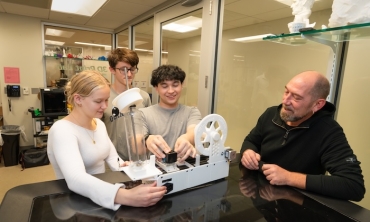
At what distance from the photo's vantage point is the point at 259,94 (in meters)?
2.26

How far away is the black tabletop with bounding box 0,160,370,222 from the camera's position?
0.69m

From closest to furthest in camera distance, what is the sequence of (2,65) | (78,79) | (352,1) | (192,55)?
(352,1) → (78,79) → (192,55) → (2,65)

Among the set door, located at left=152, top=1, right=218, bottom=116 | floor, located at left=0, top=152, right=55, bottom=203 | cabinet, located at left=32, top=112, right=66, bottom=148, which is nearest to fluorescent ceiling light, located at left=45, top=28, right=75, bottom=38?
cabinet, located at left=32, top=112, right=66, bottom=148

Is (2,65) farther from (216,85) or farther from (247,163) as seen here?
(247,163)

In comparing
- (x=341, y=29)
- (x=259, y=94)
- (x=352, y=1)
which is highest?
(x=352, y=1)

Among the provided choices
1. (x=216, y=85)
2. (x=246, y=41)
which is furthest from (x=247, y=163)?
(x=246, y=41)

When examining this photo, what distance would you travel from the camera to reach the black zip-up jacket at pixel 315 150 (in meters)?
0.91

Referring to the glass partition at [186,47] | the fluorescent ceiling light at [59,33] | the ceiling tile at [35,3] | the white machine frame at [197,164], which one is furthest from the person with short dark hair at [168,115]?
the fluorescent ceiling light at [59,33]

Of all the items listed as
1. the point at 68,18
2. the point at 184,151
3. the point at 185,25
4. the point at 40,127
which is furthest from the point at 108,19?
the point at 184,151

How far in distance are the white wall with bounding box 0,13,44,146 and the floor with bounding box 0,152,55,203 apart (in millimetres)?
678

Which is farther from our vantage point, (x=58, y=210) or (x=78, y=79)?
(x=78, y=79)

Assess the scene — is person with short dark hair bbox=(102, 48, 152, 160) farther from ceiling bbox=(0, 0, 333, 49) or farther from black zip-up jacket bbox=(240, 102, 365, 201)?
ceiling bbox=(0, 0, 333, 49)

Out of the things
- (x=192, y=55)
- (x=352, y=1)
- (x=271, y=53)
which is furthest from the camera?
(x=192, y=55)

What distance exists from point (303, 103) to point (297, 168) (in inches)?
13.2
